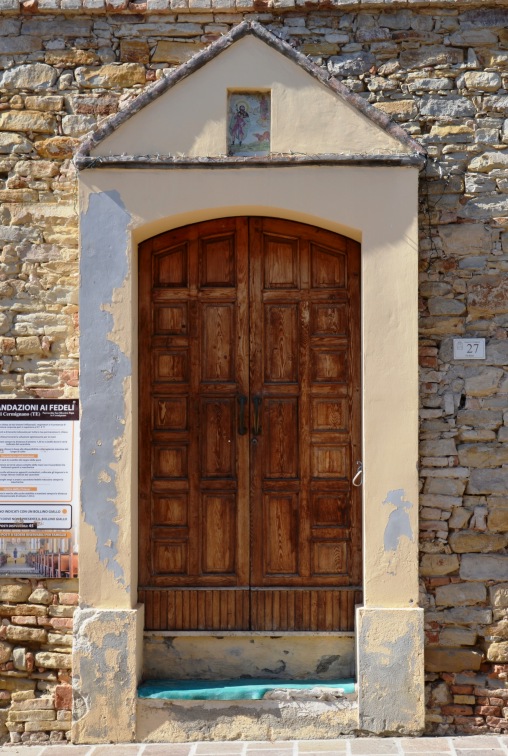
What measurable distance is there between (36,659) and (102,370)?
69.4 inches

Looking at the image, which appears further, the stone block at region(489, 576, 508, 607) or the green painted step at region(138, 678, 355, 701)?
the stone block at region(489, 576, 508, 607)

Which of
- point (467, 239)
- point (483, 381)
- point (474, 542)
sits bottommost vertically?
point (474, 542)

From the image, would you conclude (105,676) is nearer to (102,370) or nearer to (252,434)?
(252,434)

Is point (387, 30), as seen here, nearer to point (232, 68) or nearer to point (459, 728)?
point (232, 68)

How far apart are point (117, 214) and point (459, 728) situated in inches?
141

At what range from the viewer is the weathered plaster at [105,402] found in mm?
4652

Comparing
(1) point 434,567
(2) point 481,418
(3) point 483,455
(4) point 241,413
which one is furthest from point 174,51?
(1) point 434,567

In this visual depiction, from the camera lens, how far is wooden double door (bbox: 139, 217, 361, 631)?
4.87 m

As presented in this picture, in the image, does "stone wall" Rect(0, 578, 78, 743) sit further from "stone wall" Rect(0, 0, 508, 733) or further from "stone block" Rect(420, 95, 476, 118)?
"stone block" Rect(420, 95, 476, 118)

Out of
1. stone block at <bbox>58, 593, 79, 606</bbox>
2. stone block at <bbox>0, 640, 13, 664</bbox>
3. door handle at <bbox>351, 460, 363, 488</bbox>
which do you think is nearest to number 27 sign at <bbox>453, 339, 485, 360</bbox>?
door handle at <bbox>351, 460, 363, 488</bbox>

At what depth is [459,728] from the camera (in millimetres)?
4734

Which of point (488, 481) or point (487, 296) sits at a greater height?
point (487, 296)

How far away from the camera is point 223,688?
4637 millimetres

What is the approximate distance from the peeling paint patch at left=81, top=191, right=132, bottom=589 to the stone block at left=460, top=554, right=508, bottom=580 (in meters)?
1.99
